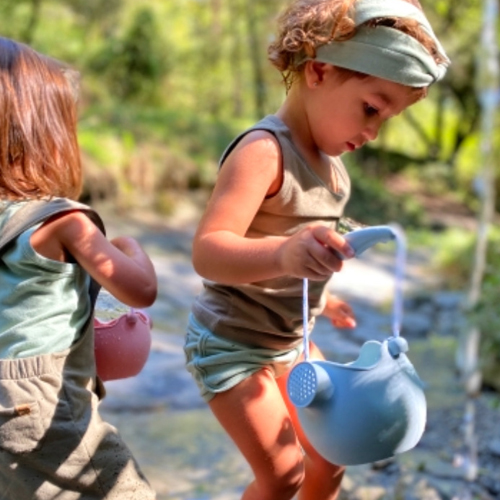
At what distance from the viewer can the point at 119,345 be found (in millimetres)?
1931

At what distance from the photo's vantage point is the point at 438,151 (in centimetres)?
2005

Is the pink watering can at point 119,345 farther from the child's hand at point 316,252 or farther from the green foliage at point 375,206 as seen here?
the green foliage at point 375,206

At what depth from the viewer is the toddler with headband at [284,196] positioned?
169 centimetres

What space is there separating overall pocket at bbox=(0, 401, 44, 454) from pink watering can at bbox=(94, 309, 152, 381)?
0.91 feet

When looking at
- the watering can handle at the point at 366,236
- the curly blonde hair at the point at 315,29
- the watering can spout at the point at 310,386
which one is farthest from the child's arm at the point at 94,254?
the curly blonde hair at the point at 315,29

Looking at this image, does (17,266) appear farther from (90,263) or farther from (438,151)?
(438,151)

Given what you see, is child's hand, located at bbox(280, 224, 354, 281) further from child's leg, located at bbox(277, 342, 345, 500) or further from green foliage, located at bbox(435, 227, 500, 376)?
green foliage, located at bbox(435, 227, 500, 376)

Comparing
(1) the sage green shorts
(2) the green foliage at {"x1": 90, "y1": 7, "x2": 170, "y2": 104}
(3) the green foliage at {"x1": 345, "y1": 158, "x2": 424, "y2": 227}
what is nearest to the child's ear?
(1) the sage green shorts

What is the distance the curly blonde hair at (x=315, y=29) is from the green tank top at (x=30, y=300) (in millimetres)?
672

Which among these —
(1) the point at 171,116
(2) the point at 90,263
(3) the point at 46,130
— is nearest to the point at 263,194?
(2) the point at 90,263

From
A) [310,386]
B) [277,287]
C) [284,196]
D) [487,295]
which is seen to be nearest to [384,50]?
[284,196]

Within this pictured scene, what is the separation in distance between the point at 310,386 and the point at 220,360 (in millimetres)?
389

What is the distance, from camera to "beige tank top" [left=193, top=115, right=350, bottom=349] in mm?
1803

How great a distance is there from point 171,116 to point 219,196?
10573 mm
